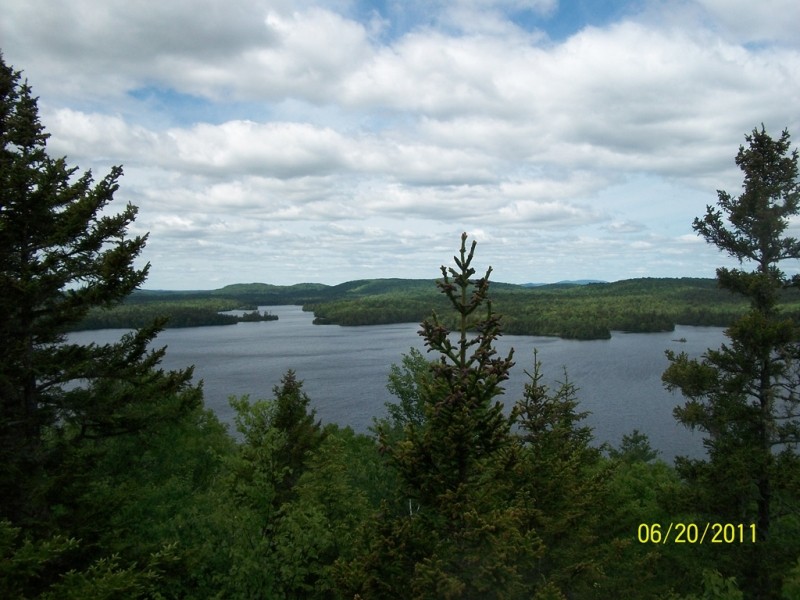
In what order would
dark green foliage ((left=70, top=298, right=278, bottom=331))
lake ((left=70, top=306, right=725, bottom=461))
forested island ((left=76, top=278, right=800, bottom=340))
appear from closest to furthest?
lake ((left=70, top=306, right=725, bottom=461)), dark green foliage ((left=70, top=298, right=278, bottom=331)), forested island ((left=76, top=278, right=800, bottom=340))

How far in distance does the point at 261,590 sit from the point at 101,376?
201 inches

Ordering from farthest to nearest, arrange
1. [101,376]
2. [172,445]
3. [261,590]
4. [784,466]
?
[172,445] < [784,466] < [261,590] < [101,376]

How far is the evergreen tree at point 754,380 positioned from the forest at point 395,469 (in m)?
0.05

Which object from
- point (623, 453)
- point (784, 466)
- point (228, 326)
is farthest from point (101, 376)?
point (228, 326)

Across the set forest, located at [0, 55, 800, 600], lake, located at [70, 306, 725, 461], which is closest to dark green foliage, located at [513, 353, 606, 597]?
forest, located at [0, 55, 800, 600]

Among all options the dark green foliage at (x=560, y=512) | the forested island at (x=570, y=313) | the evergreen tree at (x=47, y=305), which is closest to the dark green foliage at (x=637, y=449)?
the dark green foliage at (x=560, y=512)

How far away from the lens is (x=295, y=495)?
18141mm

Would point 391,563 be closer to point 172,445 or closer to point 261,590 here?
point 261,590

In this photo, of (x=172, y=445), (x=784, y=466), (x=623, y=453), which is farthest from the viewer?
(x=623, y=453)
